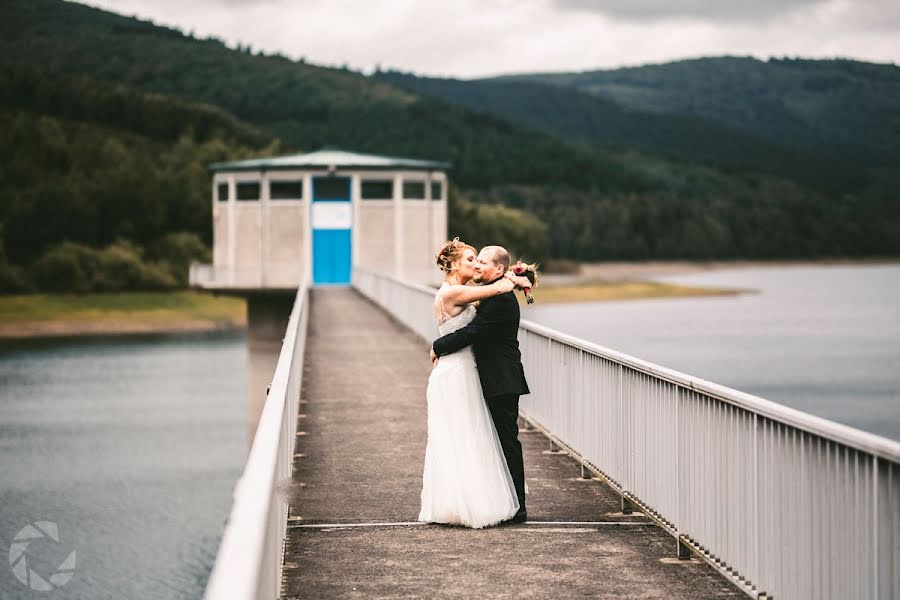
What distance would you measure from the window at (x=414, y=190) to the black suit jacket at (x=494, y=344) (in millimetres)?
49165

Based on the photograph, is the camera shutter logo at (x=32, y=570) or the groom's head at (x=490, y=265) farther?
the camera shutter logo at (x=32, y=570)

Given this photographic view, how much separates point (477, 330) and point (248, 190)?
5017 cm

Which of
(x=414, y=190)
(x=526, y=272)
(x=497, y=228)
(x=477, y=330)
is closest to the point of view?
(x=477, y=330)

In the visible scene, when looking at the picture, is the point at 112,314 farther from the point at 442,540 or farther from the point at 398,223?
the point at 442,540

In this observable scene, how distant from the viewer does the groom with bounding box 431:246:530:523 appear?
8562mm

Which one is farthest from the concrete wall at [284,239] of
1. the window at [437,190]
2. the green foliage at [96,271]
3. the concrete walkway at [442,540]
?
the green foliage at [96,271]

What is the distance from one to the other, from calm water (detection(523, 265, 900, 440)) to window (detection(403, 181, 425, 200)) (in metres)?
14.7

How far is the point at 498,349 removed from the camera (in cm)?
871

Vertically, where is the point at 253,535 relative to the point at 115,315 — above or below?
above

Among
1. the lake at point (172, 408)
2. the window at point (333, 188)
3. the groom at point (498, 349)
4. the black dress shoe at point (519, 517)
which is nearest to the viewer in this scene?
the groom at point (498, 349)

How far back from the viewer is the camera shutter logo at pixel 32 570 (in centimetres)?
3591

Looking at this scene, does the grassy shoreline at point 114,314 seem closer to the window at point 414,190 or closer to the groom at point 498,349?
the window at point 414,190

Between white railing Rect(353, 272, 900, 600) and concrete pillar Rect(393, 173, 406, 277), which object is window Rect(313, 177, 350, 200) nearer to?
concrete pillar Rect(393, 173, 406, 277)

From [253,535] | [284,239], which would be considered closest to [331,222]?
[284,239]
